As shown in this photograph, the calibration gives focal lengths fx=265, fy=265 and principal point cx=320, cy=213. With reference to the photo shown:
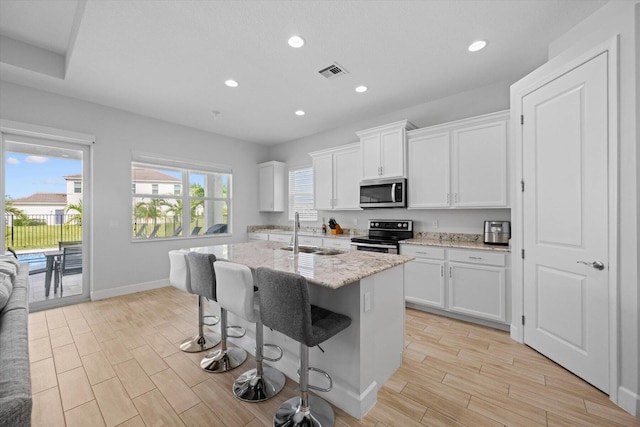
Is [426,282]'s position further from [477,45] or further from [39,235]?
[39,235]

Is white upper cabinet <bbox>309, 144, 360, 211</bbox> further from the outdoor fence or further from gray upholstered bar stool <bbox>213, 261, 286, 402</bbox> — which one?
the outdoor fence

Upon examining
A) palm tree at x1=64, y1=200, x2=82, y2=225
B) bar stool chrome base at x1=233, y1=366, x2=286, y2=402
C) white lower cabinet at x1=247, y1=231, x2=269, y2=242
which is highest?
palm tree at x1=64, y1=200, x2=82, y2=225

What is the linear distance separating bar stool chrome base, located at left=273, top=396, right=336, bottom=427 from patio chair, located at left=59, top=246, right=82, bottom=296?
3904 millimetres

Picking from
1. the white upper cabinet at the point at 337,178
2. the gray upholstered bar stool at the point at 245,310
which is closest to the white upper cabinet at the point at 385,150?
the white upper cabinet at the point at 337,178

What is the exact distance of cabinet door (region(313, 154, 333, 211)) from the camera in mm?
4719

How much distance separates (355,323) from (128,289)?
4.04 metres

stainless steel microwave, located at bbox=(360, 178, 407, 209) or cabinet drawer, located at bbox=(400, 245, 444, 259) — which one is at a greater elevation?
stainless steel microwave, located at bbox=(360, 178, 407, 209)

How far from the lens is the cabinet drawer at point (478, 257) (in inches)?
110

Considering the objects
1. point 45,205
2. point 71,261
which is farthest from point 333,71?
point 71,261

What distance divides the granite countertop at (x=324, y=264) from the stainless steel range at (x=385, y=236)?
1297 mm

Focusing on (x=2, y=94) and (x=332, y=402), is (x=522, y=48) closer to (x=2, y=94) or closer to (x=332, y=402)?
(x=332, y=402)

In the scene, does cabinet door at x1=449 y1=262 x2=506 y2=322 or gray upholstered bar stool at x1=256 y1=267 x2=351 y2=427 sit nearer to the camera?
gray upholstered bar stool at x1=256 y1=267 x2=351 y2=427

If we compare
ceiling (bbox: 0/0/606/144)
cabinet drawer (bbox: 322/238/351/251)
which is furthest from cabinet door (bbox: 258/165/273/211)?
ceiling (bbox: 0/0/606/144)

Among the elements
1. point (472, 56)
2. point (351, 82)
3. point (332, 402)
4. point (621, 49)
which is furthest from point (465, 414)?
point (351, 82)
